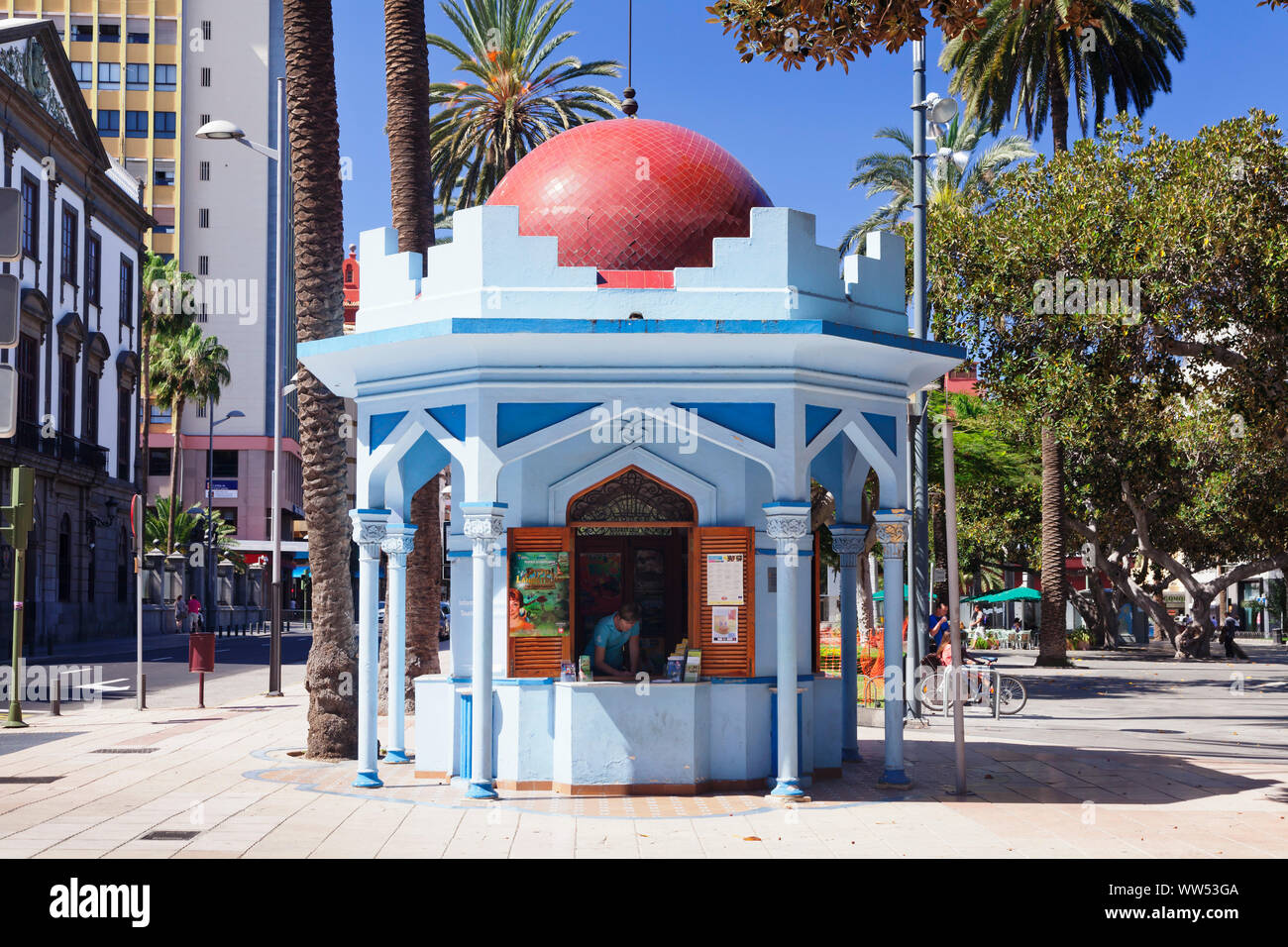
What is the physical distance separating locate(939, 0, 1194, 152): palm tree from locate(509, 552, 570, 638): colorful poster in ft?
75.0

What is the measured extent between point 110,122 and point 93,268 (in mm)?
36194

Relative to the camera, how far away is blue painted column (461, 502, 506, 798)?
11797 mm

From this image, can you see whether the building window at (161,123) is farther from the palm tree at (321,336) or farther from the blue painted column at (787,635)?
the blue painted column at (787,635)

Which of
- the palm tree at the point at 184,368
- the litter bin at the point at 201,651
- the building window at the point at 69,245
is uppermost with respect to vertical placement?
the building window at the point at 69,245

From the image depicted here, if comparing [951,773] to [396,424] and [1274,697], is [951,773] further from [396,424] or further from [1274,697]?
[1274,697]

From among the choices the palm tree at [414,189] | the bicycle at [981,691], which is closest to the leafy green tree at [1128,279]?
the bicycle at [981,691]

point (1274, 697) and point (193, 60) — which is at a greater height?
point (193, 60)

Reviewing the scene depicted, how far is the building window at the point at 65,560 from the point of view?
141ft

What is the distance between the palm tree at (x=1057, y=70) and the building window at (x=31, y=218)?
26.7m

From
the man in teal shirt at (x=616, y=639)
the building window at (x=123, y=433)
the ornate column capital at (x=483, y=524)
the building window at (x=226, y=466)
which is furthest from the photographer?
the building window at (x=226, y=466)

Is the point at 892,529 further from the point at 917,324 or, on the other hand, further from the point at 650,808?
the point at 917,324
